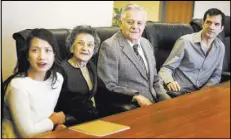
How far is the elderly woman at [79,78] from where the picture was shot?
1.28 m

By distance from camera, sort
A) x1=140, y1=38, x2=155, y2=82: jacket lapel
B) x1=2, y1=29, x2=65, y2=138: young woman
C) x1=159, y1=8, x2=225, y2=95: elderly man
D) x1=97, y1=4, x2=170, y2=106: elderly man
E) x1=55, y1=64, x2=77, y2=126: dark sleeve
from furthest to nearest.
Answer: x1=159, y1=8, x2=225, y2=95: elderly man < x1=140, y1=38, x2=155, y2=82: jacket lapel < x1=97, y1=4, x2=170, y2=106: elderly man < x1=55, y1=64, x2=77, y2=126: dark sleeve < x1=2, y1=29, x2=65, y2=138: young woman

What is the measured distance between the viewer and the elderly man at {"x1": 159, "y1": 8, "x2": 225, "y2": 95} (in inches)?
A: 70.3

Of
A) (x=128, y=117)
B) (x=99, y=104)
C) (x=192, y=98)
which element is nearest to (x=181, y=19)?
(x=192, y=98)

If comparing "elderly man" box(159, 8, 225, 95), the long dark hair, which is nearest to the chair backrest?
"elderly man" box(159, 8, 225, 95)

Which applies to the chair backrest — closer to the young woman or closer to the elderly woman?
the elderly woman

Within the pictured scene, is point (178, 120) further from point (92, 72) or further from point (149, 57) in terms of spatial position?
point (149, 57)

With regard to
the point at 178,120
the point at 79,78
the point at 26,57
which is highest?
the point at 26,57

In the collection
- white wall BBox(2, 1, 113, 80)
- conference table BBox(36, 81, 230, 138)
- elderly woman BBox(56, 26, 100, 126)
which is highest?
white wall BBox(2, 1, 113, 80)

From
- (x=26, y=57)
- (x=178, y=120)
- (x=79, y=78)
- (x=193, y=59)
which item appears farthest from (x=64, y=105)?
(x=193, y=59)

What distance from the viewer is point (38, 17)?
1.25 metres

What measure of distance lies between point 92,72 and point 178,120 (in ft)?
1.34

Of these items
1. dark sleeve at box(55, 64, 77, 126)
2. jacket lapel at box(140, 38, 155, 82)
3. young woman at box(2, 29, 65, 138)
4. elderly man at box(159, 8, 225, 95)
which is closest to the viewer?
young woman at box(2, 29, 65, 138)

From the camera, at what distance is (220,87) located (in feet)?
5.70

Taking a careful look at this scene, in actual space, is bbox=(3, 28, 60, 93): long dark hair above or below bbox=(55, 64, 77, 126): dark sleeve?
above
